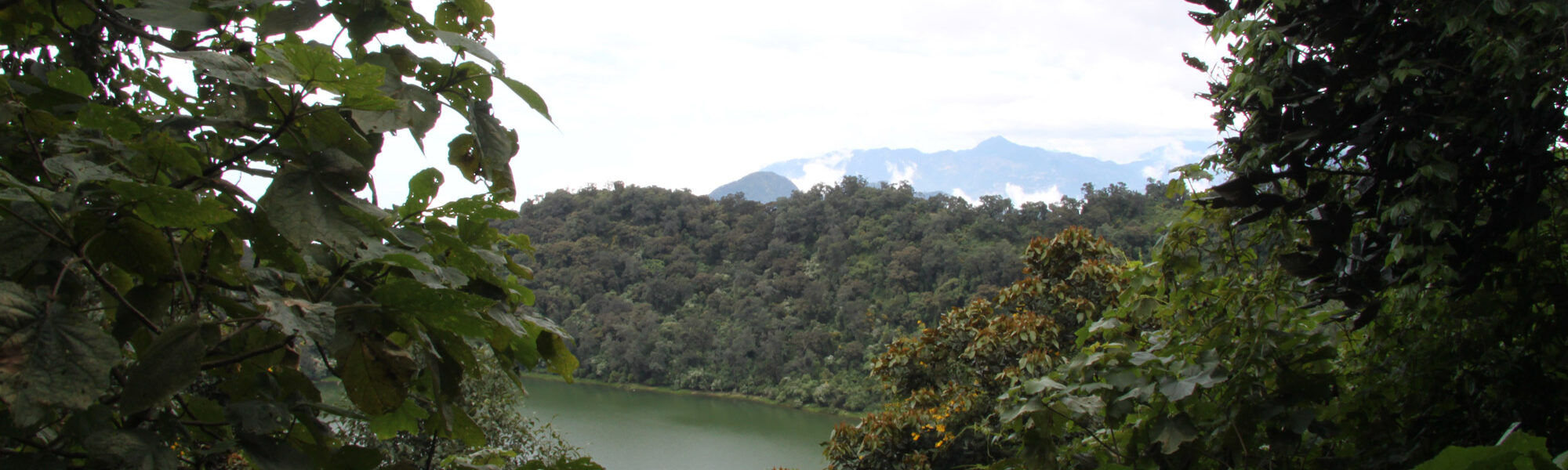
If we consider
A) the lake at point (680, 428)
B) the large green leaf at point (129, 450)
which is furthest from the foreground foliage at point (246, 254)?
the lake at point (680, 428)

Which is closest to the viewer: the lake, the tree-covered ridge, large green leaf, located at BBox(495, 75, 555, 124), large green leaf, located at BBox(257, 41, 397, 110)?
large green leaf, located at BBox(257, 41, 397, 110)

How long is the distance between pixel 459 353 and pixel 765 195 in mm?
63543

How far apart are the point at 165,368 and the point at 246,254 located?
321 millimetres

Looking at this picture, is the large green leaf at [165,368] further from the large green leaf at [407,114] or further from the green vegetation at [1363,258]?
the green vegetation at [1363,258]

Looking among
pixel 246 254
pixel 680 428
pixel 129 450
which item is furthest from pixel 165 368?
pixel 680 428

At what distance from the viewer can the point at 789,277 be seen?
75.2ft

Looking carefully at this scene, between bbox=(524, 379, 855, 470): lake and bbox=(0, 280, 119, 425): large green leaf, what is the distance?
38.4 ft

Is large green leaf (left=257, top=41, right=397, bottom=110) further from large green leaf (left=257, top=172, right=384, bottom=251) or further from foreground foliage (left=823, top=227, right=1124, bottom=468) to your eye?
foreground foliage (left=823, top=227, right=1124, bottom=468)

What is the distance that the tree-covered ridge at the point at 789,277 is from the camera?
18969 mm

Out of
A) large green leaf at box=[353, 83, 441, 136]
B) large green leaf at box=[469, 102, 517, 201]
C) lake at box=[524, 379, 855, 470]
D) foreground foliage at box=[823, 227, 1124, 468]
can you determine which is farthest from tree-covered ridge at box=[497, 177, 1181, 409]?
large green leaf at box=[353, 83, 441, 136]

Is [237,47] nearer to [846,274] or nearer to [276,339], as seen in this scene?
[276,339]

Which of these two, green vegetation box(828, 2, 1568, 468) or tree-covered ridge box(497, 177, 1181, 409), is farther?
tree-covered ridge box(497, 177, 1181, 409)

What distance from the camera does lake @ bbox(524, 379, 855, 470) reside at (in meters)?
13.8

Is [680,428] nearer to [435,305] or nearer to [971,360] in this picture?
[971,360]
